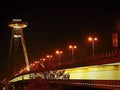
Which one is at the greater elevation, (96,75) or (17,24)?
(17,24)

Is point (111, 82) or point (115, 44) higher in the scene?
point (115, 44)

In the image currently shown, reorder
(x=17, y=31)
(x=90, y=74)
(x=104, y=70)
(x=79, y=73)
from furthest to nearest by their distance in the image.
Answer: (x=17, y=31) < (x=79, y=73) < (x=90, y=74) < (x=104, y=70)

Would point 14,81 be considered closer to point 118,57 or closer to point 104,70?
point 104,70

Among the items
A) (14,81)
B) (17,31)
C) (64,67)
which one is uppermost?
(17,31)

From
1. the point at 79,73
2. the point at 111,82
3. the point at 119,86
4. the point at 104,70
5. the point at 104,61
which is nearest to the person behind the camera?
the point at 119,86

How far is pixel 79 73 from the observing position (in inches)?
2416

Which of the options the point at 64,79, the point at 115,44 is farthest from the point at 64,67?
the point at 115,44

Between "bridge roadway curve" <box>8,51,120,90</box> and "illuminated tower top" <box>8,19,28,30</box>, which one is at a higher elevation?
"illuminated tower top" <box>8,19,28,30</box>

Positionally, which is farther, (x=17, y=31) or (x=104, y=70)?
(x=17, y=31)

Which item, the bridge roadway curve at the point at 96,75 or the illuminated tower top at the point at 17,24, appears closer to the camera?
the bridge roadway curve at the point at 96,75

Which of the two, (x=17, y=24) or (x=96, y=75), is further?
(x=17, y=24)

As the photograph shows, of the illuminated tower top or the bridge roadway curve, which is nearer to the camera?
the bridge roadway curve

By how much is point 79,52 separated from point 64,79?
1695cm

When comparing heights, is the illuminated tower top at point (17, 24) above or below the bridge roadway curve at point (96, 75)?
above
